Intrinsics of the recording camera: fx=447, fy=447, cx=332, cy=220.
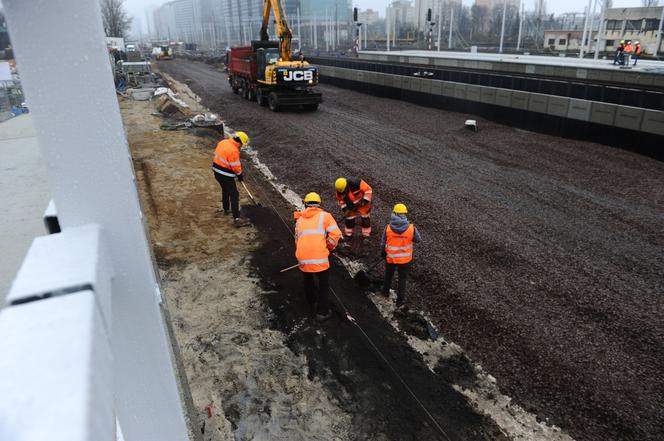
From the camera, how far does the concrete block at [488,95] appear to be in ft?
61.2

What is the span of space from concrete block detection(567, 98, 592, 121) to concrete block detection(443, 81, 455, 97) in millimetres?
6476

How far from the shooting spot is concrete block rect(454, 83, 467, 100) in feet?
66.7

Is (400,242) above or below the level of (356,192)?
below

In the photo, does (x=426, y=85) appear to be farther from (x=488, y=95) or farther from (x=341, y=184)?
(x=341, y=184)

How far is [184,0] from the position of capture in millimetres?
152375

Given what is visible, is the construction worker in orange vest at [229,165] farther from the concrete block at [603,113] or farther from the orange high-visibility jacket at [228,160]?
the concrete block at [603,113]

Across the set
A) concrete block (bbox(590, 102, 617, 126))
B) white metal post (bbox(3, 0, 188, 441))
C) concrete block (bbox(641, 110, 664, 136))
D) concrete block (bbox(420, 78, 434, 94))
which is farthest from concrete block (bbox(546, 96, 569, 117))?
white metal post (bbox(3, 0, 188, 441))

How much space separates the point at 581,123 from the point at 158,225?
13.9 meters

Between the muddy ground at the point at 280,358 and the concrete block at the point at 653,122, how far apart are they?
1110cm

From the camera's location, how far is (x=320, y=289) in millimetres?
6438

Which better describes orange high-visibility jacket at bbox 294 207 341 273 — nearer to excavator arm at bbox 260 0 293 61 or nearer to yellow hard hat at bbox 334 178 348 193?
yellow hard hat at bbox 334 178 348 193

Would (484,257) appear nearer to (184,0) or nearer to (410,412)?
(410,412)

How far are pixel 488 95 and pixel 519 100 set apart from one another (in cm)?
173

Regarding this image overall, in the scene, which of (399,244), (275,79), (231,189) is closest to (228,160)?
(231,189)
